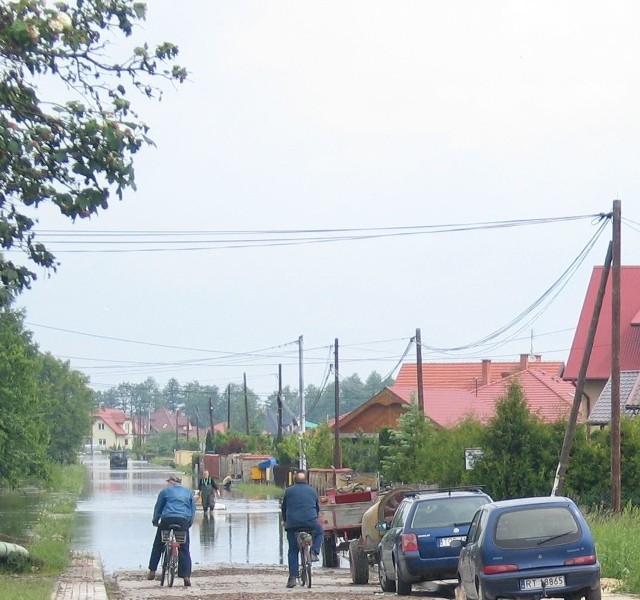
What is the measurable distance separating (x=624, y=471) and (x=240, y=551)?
9.54m

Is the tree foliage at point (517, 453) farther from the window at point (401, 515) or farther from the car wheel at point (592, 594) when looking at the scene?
the car wheel at point (592, 594)

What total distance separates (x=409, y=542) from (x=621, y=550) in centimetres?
339

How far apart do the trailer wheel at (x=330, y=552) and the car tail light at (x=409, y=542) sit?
7.60 m

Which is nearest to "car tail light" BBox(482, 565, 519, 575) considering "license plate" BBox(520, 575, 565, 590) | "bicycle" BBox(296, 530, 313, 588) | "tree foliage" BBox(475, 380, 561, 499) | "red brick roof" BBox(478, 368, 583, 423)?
"license plate" BBox(520, 575, 565, 590)

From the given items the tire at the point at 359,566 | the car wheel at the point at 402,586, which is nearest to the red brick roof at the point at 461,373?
the tire at the point at 359,566

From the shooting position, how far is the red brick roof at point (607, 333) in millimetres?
53469

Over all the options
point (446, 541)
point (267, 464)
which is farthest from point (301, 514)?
point (267, 464)

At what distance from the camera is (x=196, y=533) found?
3984 cm

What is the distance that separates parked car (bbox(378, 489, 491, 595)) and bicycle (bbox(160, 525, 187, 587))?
341 centimetres

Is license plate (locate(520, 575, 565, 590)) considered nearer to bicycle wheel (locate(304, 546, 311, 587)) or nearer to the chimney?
bicycle wheel (locate(304, 546, 311, 587))

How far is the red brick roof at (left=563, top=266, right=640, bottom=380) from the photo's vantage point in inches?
2105

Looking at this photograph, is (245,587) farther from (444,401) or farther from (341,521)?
(444,401)

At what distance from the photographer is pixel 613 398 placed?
28.9m

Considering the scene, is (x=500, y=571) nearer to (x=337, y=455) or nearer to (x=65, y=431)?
(x=337, y=455)
